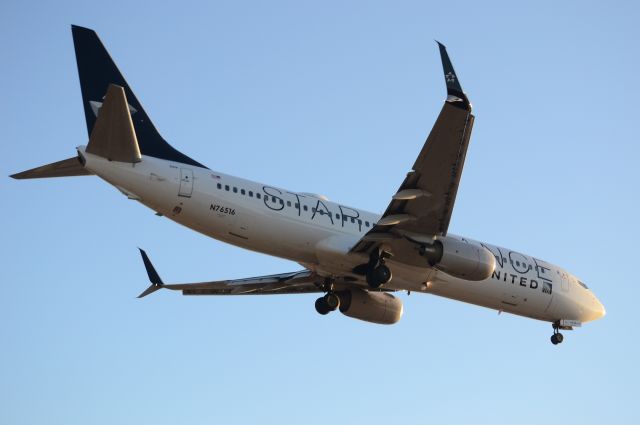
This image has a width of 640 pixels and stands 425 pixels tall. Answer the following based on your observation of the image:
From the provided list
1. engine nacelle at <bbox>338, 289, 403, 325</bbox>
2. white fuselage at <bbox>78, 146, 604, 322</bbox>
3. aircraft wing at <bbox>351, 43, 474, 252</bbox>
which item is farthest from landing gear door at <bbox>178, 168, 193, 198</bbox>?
engine nacelle at <bbox>338, 289, 403, 325</bbox>

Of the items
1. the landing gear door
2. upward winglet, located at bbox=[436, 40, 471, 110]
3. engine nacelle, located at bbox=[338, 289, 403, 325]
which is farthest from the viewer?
engine nacelle, located at bbox=[338, 289, 403, 325]

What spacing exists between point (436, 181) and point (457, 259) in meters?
3.18

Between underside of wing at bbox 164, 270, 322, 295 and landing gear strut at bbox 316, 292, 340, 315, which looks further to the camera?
underside of wing at bbox 164, 270, 322, 295

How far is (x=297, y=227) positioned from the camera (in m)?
30.4

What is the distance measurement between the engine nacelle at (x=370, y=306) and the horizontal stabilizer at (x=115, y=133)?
34.4ft

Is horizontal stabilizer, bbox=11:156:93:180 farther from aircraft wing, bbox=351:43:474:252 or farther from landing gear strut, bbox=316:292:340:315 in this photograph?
landing gear strut, bbox=316:292:340:315

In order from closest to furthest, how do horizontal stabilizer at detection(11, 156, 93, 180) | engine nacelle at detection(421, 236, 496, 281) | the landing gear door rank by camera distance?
horizontal stabilizer at detection(11, 156, 93, 180), the landing gear door, engine nacelle at detection(421, 236, 496, 281)

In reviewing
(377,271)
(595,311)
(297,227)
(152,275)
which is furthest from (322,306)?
(595,311)

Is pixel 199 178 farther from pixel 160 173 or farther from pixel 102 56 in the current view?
pixel 102 56

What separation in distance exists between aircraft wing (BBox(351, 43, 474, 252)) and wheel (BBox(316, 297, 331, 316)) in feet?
14.4

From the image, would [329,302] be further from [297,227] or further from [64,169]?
[64,169]

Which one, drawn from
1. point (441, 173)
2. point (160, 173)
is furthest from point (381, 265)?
point (160, 173)

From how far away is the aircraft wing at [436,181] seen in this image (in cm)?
2581

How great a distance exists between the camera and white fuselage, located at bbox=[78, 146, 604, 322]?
2853 cm
